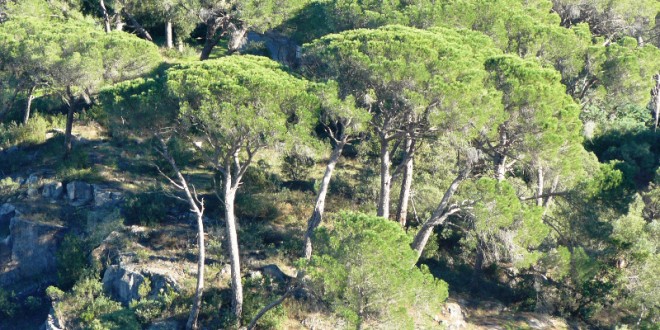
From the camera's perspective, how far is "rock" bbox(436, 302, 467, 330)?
21.6m

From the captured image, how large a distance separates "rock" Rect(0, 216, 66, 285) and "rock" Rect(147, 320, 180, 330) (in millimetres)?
5517

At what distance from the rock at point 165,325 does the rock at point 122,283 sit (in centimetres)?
128

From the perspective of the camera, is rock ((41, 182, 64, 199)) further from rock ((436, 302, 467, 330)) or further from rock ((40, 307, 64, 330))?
rock ((436, 302, 467, 330))

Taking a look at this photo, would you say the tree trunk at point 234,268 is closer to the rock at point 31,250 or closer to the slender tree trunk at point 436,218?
the slender tree trunk at point 436,218

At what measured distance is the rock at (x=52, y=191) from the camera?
1021 inches

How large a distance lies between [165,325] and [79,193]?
8.02m

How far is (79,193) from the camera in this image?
2597cm

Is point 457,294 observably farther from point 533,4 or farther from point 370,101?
point 533,4

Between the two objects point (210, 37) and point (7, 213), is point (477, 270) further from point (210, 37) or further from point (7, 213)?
point (210, 37)

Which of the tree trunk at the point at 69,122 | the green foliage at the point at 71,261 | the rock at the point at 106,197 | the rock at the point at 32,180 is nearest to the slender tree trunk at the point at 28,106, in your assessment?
the tree trunk at the point at 69,122

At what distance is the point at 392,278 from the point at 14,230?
14.7 m

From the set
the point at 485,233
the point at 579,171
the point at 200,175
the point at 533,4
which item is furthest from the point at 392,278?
the point at 533,4

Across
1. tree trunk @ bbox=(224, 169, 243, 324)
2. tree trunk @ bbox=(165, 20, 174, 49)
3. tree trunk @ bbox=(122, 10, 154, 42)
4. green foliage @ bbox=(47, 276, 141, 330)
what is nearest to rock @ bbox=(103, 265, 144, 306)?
green foliage @ bbox=(47, 276, 141, 330)

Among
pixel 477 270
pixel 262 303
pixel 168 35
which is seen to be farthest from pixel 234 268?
pixel 168 35
